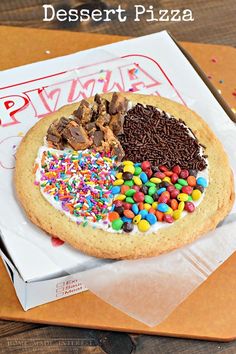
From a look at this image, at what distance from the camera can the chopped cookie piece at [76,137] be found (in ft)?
5.13

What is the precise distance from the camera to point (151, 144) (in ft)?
5.26

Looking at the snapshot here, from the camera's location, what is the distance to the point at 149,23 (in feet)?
7.42

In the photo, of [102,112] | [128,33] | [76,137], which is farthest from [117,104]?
[128,33]

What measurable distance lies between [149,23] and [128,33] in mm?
105

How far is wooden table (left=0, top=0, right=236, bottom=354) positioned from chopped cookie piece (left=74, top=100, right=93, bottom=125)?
51 cm

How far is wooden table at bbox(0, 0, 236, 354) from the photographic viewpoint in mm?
1455

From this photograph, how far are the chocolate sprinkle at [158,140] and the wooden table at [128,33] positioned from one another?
0.42 m

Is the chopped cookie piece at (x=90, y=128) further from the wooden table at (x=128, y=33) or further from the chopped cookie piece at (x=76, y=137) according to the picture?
the wooden table at (x=128, y=33)

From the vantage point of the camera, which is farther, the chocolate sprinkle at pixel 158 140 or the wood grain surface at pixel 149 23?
the wood grain surface at pixel 149 23

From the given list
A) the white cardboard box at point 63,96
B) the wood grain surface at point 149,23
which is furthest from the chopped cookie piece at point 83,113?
the wood grain surface at point 149,23

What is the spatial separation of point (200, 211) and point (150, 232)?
134 millimetres

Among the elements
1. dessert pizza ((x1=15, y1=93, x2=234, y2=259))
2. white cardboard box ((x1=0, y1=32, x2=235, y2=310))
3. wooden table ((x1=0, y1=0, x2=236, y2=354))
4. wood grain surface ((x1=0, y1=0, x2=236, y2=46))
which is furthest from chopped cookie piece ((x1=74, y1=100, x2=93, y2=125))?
wood grain surface ((x1=0, y1=0, x2=236, y2=46))

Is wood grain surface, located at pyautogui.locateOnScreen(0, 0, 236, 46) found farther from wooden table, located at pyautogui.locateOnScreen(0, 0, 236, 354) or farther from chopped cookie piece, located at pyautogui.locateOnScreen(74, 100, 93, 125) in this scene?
chopped cookie piece, located at pyautogui.locateOnScreen(74, 100, 93, 125)

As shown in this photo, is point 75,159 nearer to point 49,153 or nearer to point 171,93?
point 49,153
